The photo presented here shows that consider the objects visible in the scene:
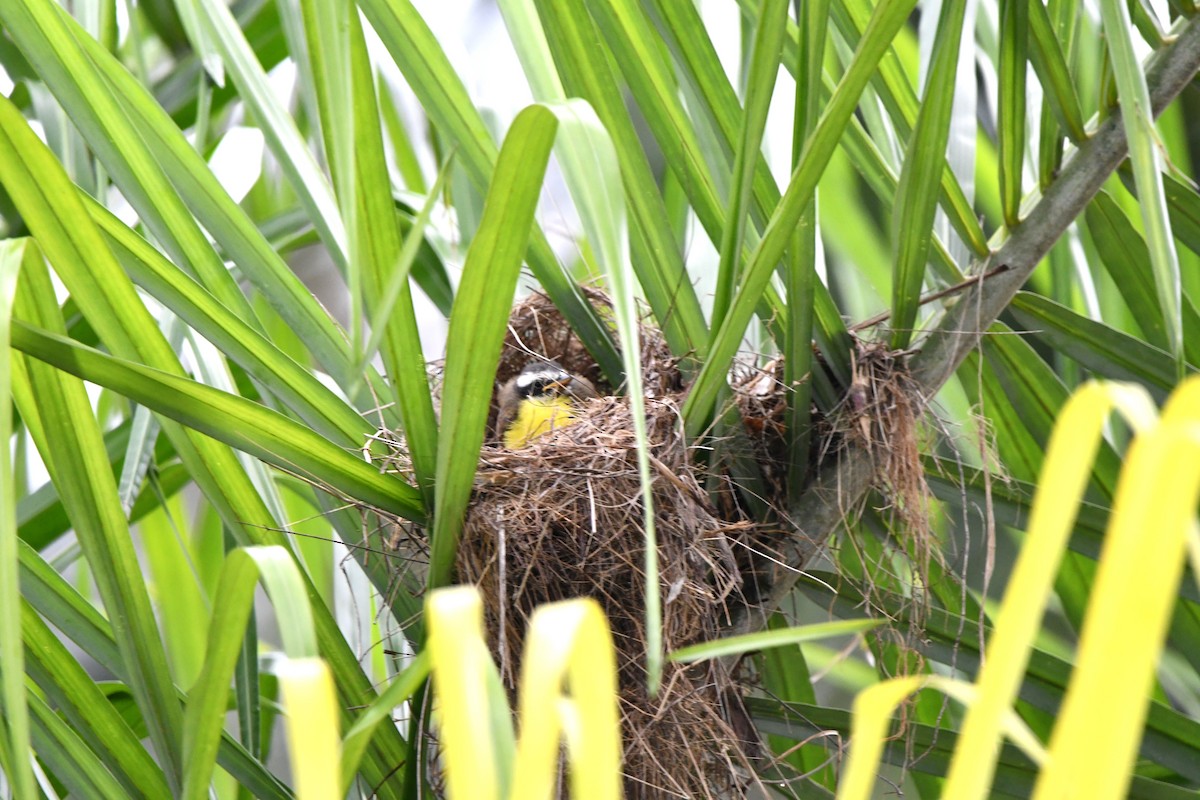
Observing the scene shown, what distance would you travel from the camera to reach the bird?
1.47 meters

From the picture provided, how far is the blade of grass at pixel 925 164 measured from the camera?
813 mm

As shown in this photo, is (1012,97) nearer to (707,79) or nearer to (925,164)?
(925,164)

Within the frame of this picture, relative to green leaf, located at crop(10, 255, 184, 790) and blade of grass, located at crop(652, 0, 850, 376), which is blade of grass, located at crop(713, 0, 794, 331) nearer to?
blade of grass, located at crop(652, 0, 850, 376)

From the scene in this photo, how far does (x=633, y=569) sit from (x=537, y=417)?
0.49 metres

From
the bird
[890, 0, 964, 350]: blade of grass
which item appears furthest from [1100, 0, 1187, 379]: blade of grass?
the bird

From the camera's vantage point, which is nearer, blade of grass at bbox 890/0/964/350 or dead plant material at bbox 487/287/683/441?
blade of grass at bbox 890/0/964/350

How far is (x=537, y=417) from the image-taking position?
4.89 ft

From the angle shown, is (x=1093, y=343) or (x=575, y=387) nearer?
(x=1093, y=343)

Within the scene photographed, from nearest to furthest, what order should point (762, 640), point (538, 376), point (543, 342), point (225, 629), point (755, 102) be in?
point (762, 640) → point (225, 629) → point (755, 102) → point (538, 376) → point (543, 342)

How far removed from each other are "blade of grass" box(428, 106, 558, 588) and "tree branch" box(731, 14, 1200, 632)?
1.04ft

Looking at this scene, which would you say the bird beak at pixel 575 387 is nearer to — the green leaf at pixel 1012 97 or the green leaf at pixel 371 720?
the green leaf at pixel 1012 97

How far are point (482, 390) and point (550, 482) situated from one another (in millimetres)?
352

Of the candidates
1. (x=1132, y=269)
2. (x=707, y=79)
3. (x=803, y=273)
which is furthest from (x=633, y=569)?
(x=1132, y=269)

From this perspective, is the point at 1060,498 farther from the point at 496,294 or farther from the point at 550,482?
the point at 550,482
